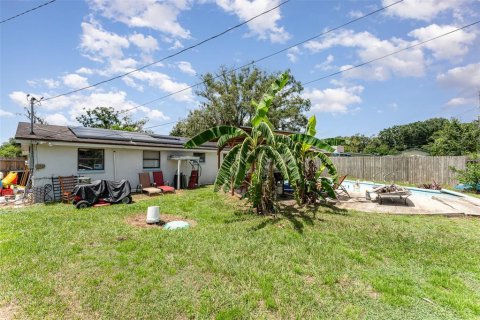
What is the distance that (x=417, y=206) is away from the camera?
9.70 metres

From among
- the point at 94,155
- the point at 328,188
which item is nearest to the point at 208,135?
the point at 328,188

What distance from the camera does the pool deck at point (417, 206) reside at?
8.70 m

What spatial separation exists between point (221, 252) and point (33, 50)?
12.7 metres

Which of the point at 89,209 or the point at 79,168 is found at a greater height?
the point at 79,168

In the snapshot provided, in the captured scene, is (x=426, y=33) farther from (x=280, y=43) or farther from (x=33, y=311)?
(x=33, y=311)

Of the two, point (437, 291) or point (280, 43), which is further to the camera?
point (280, 43)

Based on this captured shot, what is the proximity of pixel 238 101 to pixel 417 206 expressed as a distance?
26.5m

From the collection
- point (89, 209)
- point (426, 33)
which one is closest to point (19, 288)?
point (89, 209)

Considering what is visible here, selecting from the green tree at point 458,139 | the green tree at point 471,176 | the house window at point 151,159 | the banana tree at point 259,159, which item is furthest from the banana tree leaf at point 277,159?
the green tree at point 458,139

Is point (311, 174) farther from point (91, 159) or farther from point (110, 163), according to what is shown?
point (91, 159)

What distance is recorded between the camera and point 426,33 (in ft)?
33.0

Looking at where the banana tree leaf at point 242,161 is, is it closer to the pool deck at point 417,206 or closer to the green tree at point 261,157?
the green tree at point 261,157

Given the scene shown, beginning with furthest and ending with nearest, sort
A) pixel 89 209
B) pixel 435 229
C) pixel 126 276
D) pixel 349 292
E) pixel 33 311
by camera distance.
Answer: pixel 89 209 → pixel 435 229 → pixel 126 276 → pixel 349 292 → pixel 33 311

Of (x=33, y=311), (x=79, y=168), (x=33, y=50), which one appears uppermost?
(x=33, y=50)
